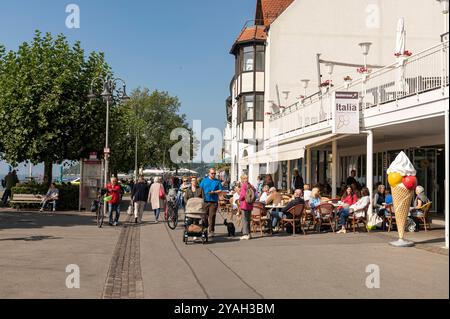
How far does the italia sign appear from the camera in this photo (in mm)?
17234

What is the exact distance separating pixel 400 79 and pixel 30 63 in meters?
18.4

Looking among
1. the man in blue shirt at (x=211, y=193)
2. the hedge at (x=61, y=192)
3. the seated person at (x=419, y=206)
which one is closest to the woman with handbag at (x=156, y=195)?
the man in blue shirt at (x=211, y=193)

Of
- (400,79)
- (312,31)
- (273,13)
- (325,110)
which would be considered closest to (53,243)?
(400,79)

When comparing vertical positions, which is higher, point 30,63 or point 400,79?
point 30,63

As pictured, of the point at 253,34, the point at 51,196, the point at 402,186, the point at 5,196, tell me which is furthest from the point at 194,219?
the point at 253,34

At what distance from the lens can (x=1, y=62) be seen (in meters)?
27.9

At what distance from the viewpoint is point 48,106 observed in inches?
1011

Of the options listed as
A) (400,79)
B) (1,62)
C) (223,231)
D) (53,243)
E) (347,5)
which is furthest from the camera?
(347,5)

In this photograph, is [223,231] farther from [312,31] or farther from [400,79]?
[312,31]

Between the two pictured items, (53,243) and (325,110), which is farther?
(325,110)

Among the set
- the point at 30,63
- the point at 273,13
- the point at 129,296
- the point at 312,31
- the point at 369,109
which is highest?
the point at 273,13

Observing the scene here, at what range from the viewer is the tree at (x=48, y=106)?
25.8 m

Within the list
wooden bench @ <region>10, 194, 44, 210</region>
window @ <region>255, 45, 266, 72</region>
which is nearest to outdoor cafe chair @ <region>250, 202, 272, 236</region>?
wooden bench @ <region>10, 194, 44, 210</region>

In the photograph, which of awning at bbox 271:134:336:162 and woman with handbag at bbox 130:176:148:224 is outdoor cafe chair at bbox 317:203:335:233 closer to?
awning at bbox 271:134:336:162
